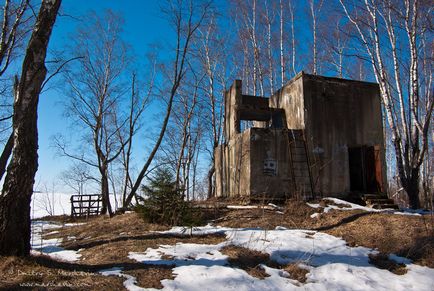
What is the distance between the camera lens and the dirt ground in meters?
4.51

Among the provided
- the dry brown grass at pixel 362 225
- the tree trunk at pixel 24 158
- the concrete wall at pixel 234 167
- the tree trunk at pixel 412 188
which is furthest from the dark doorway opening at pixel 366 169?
the tree trunk at pixel 24 158

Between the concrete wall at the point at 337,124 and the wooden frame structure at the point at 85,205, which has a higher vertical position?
→ the concrete wall at the point at 337,124

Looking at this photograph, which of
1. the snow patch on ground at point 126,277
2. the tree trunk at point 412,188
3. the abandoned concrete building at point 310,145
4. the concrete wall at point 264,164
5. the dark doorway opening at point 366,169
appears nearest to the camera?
the snow patch on ground at point 126,277

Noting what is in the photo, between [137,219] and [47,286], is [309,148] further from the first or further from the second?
[47,286]

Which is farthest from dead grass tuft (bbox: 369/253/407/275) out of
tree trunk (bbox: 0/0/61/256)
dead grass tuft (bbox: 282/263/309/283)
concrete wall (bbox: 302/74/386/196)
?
concrete wall (bbox: 302/74/386/196)

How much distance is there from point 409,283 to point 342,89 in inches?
375

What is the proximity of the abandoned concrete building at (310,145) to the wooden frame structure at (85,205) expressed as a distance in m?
10.3

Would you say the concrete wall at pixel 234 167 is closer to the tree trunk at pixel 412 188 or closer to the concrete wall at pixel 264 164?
the concrete wall at pixel 264 164

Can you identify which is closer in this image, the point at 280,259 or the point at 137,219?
the point at 280,259

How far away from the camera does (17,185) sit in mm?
5199

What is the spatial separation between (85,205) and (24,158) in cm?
1715

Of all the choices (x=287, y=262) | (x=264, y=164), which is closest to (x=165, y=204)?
(x=287, y=262)

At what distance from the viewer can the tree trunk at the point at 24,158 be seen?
201 inches

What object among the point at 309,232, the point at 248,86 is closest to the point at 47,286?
the point at 309,232
